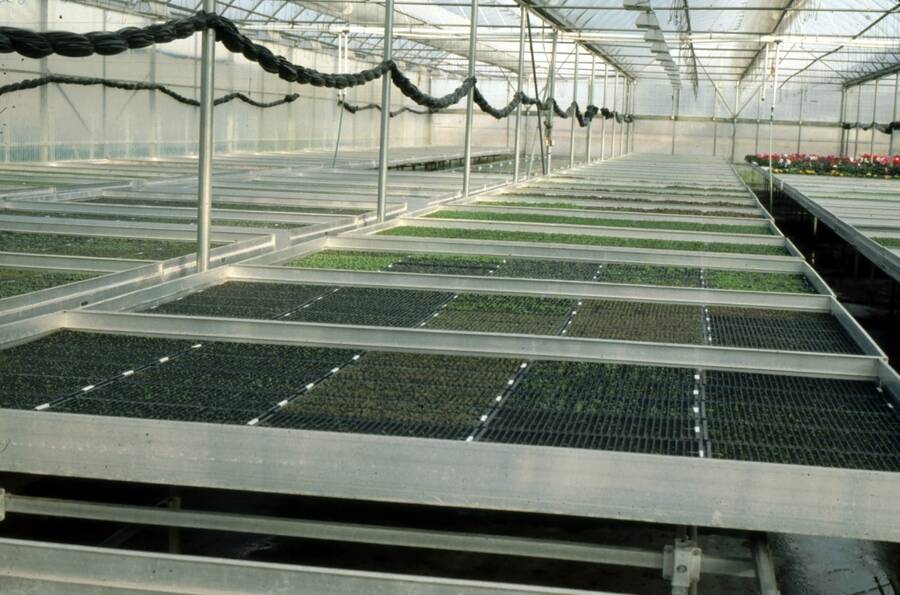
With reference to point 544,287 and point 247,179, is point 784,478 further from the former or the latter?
point 247,179

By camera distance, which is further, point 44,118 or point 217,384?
point 44,118

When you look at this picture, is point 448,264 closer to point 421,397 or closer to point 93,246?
point 93,246

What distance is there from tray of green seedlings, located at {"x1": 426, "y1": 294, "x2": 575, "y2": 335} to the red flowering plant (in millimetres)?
19279

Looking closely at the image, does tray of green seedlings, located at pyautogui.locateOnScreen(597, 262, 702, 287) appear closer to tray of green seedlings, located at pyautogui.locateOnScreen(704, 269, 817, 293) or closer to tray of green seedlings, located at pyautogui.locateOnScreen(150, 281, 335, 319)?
tray of green seedlings, located at pyautogui.locateOnScreen(704, 269, 817, 293)

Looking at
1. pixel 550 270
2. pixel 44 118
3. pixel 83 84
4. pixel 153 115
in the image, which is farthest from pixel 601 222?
pixel 153 115

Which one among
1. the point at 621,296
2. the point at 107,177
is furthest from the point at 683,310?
the point at 107,177

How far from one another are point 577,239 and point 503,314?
3827mm

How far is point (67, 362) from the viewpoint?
466cm

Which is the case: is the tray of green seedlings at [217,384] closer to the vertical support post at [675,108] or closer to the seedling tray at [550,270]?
the seedling tray at [550,270]

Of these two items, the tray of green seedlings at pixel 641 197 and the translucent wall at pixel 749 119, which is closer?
the tray of green seedlings at pixel 641 197

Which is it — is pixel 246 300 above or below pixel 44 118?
below

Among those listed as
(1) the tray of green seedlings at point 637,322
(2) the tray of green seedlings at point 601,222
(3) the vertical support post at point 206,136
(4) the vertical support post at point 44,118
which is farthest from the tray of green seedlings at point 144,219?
(4) the vertical support post at point 44,118

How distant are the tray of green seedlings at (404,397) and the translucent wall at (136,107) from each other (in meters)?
13.5

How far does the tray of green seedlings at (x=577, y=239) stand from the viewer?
9.52 metres
